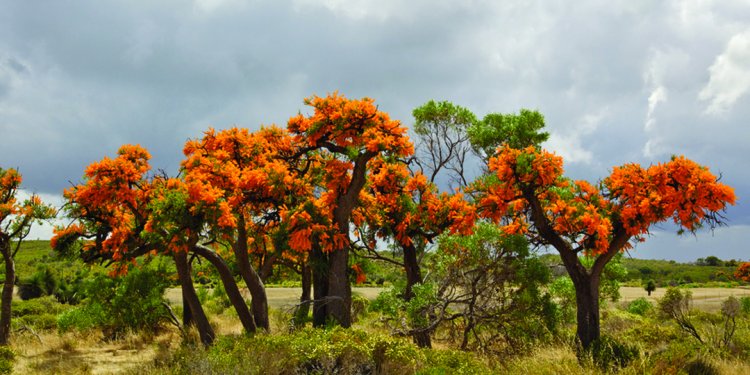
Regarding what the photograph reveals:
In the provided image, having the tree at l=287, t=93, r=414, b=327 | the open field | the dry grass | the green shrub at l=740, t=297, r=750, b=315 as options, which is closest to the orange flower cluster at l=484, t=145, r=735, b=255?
the tree at l=287, t=93, r=414, b=327

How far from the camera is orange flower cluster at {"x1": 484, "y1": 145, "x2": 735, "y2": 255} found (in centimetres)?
1284

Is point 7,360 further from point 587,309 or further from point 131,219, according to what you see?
point 587,309

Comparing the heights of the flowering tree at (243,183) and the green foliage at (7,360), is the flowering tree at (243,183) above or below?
above

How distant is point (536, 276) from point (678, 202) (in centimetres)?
429

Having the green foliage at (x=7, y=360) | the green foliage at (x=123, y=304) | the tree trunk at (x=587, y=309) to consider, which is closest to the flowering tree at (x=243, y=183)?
the green foliage at (x=7, y=360)

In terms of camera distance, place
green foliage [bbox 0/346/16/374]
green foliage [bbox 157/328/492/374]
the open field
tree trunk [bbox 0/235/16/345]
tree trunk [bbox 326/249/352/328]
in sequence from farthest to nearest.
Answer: the open field, tree trunk [bbox 0/235/16/345], green foliage [bbox 0/346/16/374], tree trunk [bbox 326/249/352/328], green foliage [bbox 157/328/492/374]

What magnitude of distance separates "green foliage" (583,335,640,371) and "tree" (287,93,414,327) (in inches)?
261

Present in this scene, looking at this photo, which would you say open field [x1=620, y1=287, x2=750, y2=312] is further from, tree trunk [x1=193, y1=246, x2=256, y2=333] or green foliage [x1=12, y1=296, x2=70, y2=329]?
green foliage [x1=12, y1=296, x2=70, y2=329]

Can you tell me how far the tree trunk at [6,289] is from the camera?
17969mm

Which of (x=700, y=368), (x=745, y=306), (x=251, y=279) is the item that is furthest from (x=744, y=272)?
(x=251, y=279)

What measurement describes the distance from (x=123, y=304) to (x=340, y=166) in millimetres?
13516

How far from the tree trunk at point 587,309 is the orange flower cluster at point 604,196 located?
0.99 m

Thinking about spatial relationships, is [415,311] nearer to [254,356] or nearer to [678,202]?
[254,356]

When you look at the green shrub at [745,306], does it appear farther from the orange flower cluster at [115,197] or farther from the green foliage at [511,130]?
the orange flower cluster at [115,197]
